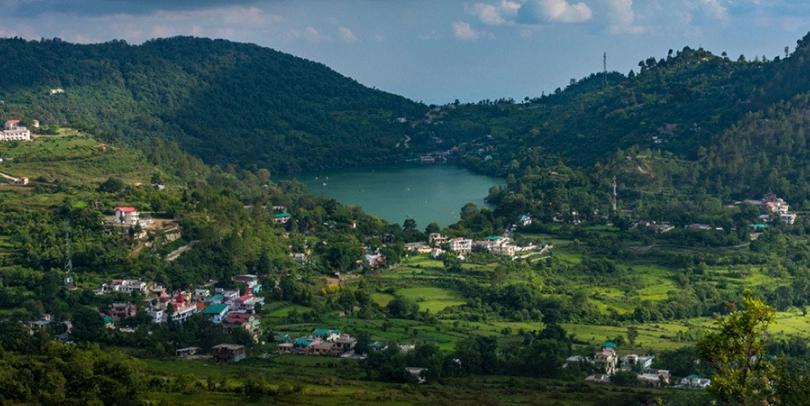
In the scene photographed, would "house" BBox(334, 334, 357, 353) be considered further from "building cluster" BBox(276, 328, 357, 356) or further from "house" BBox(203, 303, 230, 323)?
"house" BBox(203, 303, 230, 323)

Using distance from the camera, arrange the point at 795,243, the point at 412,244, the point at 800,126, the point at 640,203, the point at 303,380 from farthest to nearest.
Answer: the point at 800,126, the point at 640,203, the point at 412,244, the point at 795,243, the point at 303,380

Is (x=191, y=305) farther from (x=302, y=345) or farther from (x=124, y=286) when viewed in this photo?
(x=302, y=345)

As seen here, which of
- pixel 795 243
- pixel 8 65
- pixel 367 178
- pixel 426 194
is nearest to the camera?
pixel 795 243

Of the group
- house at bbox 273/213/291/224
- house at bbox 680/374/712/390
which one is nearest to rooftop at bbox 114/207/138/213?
house at bbox 273/213/291/224

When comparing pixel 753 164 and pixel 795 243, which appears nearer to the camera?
pixel 795 243

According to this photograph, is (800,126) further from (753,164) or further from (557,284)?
(557,284)

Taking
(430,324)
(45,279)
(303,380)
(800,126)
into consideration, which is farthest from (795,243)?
(45,279)

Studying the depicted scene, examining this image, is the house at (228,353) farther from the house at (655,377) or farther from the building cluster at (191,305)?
the house at (655,377)

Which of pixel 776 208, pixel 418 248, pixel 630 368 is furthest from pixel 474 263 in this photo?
pixel 776 208
